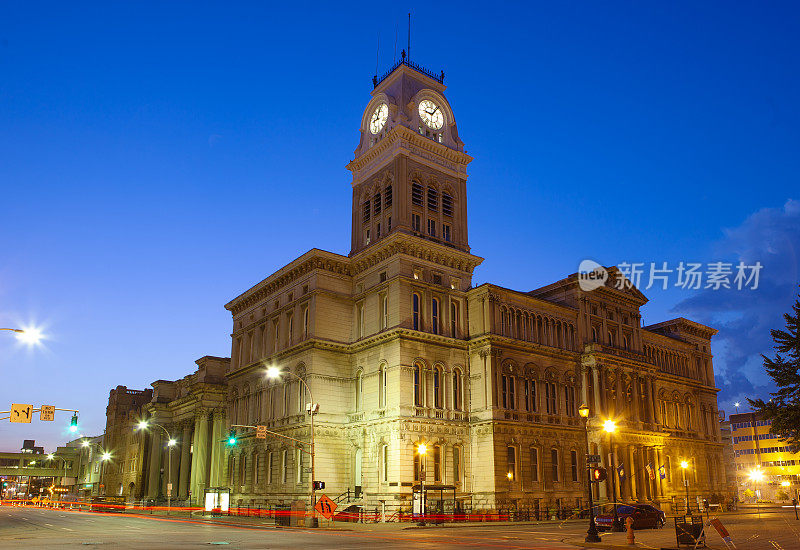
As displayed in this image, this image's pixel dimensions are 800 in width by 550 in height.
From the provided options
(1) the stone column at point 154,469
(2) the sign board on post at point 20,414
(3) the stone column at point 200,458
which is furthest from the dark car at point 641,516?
(1) the stone column at point 154,469

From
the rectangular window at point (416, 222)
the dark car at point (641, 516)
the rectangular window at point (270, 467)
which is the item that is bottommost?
the dark car at point (641, 516)

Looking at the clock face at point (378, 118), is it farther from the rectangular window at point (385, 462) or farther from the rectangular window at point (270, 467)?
the rectangular window at point (270, 467)

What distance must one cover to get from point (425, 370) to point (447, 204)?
58.5ft

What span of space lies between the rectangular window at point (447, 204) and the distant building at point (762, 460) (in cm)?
9615

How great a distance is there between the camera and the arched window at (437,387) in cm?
5666

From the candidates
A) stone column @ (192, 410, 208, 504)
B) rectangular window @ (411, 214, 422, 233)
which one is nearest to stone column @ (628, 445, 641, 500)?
rectangular window @ (411, 214, 422, 233)

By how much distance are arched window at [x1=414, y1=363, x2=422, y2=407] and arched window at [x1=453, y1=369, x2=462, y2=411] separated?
13.1 ft

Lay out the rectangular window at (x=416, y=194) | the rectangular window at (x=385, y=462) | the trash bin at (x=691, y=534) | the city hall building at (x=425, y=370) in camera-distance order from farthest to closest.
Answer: the rectangular window at (x=416, y=194) → the city hall building at (x=425, y=370) → the rectangular window at (x=385, y=462) → the trash bin at (x=691, y=534)

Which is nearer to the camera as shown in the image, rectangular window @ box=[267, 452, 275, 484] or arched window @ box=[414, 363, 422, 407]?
arched window @ box=[414, 363, 422, 407]

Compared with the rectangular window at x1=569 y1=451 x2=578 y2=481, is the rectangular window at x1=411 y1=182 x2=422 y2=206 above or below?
above

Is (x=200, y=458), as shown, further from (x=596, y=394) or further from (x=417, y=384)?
(x=596, y=394)

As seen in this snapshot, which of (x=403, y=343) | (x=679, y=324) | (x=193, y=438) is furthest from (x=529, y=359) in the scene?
(x=193, y=438)

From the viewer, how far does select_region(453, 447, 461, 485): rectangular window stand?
183 feet

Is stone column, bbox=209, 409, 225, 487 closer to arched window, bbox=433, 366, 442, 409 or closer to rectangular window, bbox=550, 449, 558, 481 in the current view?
arched window, bbox=433, 366, 442, 409
